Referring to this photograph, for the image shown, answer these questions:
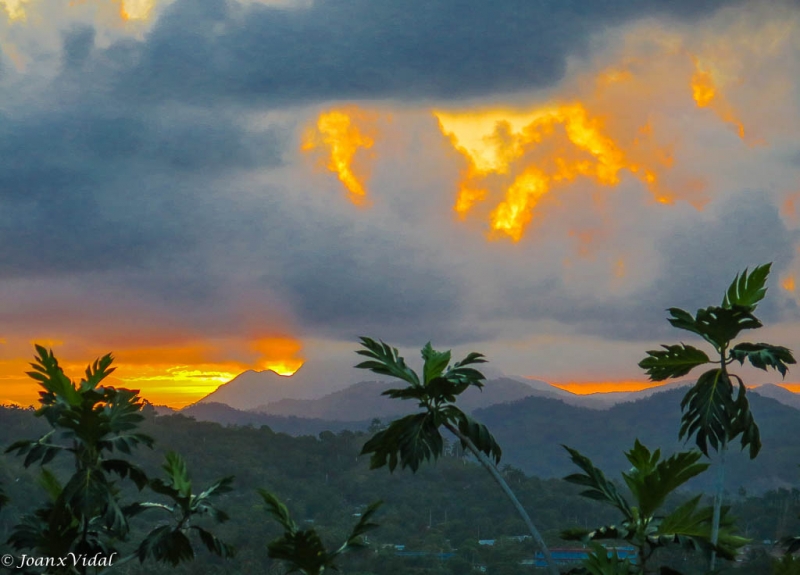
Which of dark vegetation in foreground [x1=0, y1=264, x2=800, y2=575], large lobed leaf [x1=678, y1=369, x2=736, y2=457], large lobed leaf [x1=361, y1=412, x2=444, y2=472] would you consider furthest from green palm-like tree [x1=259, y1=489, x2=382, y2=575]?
large lobed leaf [x1=678, y1=369, x2=736, y2=457]

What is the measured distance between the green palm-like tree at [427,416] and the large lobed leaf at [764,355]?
4.94 metres

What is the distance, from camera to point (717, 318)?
1722cm

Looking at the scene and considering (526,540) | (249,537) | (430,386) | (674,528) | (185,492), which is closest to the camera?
(674,528)

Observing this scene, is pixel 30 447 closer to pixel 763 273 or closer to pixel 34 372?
pixel 34 372

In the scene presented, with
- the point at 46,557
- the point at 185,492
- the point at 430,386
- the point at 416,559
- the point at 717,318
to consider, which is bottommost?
the point at 416,559

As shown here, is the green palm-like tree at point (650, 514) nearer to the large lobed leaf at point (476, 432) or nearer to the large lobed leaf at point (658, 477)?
the large lobed leaf at point (658, 477)

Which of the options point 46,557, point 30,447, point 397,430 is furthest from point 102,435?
point 397,430

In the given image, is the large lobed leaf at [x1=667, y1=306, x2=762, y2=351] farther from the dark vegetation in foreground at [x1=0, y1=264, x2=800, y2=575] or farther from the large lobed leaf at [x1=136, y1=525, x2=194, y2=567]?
the large lobed leaf at [x1=136, y1=525, x2=194, y2=567]

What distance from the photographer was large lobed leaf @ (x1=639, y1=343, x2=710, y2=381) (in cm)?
1794

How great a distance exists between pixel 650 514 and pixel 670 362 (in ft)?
13.6

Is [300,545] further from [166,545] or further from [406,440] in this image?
[166,545]

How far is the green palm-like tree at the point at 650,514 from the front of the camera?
1426 centimetres

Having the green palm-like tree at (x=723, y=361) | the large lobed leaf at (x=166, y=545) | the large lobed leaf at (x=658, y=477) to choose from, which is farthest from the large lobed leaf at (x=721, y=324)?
the large lobed leaf at (x=166, y=545)

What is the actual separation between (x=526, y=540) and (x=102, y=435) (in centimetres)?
18382
